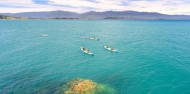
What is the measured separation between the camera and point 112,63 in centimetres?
6209

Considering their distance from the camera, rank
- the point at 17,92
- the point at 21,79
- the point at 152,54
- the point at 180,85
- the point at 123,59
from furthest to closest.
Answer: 1. the point at 152,54
2. the point at 123,59
3. the point at 21,79
4. the point at 180,85
5. the point at 17,92

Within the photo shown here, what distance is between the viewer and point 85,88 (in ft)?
135

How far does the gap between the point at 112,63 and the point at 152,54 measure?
18.9 metres

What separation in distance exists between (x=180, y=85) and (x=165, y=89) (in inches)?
171

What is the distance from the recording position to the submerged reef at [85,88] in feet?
132

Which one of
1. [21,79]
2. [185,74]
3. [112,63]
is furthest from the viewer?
[112,63]

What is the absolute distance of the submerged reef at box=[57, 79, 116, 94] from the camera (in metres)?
40.3

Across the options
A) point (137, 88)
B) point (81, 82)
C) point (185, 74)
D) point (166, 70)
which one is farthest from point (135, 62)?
point (81, 82)

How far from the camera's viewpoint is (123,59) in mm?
66812

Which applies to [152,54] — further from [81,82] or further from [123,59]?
[81,82]

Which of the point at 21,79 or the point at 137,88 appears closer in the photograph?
the point at 137,88

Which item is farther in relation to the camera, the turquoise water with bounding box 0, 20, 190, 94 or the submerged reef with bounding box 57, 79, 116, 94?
the turquoise water with bounding box 0, 20, 190, 94

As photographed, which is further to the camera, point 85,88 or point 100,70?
point 100,70

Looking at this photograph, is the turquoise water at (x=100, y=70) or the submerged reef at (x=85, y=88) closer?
the submerged reef at (x=85, y=88)
